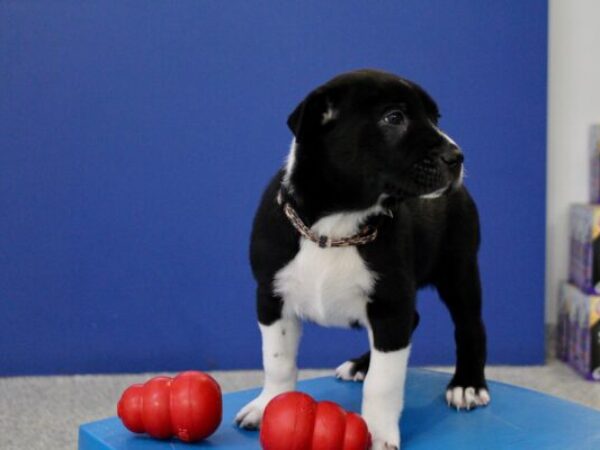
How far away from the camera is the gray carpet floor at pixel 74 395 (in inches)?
86.7

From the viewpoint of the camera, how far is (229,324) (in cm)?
279

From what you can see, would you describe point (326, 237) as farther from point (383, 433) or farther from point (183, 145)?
point (183, 145)

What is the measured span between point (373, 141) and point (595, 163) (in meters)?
1.80

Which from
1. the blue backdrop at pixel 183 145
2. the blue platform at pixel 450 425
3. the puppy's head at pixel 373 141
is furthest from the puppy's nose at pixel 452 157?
the blue backdrop at pixel 183 145

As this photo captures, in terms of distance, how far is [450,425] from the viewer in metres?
1.59

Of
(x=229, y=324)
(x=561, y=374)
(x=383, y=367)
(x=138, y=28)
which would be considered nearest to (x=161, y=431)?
(x=383, y=367)

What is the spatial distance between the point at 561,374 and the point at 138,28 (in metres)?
1.86

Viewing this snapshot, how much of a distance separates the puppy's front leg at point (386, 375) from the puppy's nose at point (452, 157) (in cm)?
28

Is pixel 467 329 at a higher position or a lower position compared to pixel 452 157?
lower

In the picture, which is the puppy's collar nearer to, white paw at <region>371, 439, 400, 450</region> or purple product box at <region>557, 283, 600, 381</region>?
white paw at <region>371, 439, 400, 450</region>

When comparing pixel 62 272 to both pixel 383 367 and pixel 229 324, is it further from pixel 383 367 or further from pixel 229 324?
pixel 383 367

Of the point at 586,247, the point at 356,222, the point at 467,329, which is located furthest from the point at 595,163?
the point at 356,222

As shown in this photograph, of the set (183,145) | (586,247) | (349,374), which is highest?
(183,145)

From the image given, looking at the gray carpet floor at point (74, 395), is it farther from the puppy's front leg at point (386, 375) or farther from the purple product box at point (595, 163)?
the puppy's front leg at point (386, 375)
